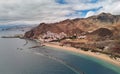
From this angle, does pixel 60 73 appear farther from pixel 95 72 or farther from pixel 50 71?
pixel 95 72

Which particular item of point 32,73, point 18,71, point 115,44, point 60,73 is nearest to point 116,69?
point 60,73

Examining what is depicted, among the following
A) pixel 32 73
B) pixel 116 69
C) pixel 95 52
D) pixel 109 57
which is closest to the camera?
pixel 32 73

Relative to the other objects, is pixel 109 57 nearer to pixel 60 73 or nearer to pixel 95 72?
pixel 95 72

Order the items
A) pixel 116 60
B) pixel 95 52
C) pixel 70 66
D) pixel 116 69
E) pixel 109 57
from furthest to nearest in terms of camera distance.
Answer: pixel 95 52
pixel 109 57
pixel 116 60
pixel 70 66
pixel 116 69

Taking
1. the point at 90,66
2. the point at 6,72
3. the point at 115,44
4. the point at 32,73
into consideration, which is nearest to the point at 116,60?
the point at 90,66

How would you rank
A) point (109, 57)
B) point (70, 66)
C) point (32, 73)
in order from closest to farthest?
point (32, 73) < point (70, 66) < point (109, 57)

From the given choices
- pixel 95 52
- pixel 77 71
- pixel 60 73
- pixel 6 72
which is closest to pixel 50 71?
pixel 60 73

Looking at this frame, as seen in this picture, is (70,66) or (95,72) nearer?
(95,72)

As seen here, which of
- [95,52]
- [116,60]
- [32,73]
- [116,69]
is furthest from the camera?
[95,52]

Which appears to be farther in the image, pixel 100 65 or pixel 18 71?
pixel 100 65
